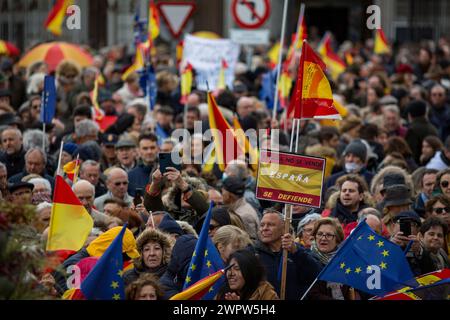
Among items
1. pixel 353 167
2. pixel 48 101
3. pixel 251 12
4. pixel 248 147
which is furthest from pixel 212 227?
pixel 251 12

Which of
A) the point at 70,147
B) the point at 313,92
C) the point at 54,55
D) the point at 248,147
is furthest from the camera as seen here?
the point at 54,55

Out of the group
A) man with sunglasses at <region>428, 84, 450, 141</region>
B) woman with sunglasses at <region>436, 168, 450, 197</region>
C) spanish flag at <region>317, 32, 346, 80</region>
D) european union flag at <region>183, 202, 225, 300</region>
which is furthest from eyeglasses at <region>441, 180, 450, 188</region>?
spanish flag at <region>317, 32, 346, 80</region>

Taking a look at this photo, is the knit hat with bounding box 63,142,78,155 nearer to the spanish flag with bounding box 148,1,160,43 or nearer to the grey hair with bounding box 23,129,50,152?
the grey hair with bounding box 23,129,50,152

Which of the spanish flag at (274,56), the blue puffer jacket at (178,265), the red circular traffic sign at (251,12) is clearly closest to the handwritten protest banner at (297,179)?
the blue puffer jacket at (178,265)

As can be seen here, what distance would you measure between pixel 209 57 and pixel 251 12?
3.06ft

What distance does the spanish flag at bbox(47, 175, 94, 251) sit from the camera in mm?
10352

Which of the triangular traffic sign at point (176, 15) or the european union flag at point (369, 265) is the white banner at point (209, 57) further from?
the european union flag at point (369, 265)

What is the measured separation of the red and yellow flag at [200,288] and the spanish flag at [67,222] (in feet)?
4.73

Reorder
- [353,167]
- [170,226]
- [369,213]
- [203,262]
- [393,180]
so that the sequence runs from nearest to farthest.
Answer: [203,262]
[170,226]
[369,213]
[393,180]
[353,167]

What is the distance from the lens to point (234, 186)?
13383 mm

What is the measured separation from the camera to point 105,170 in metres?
15.6

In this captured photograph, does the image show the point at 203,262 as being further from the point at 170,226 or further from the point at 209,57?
the point at 209,57
